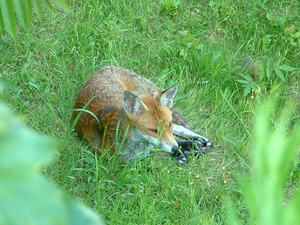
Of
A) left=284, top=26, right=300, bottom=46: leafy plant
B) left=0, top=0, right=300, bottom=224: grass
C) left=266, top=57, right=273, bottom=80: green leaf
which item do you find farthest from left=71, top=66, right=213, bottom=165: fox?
left=284, top=26, right=300, bottom=46: leafy plant

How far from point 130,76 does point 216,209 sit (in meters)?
2.44

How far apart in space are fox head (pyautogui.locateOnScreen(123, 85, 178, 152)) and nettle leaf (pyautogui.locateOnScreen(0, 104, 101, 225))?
4455mm

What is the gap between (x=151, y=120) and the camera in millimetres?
5238

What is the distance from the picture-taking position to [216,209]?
4.57 metres

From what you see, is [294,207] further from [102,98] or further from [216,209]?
[102,98]

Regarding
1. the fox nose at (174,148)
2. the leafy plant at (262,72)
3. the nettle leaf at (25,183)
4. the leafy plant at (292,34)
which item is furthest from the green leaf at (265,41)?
the nettle leaf at (25,183)

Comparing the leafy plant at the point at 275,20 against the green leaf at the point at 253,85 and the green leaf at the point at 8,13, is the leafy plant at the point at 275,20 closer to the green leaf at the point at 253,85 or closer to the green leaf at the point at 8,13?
the green leaf at the point at 253,85

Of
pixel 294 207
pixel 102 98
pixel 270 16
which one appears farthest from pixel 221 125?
pixel 294 207

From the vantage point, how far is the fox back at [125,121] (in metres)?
5.19

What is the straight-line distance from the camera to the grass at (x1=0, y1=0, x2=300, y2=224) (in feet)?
15.0

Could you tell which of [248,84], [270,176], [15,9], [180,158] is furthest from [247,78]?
[270,176]

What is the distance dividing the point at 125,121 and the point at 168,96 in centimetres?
62

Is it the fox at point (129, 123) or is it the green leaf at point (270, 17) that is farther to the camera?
the green leaf at point (270, 17)

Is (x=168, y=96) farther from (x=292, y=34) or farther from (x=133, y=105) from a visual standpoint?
(x=292, y=34)
